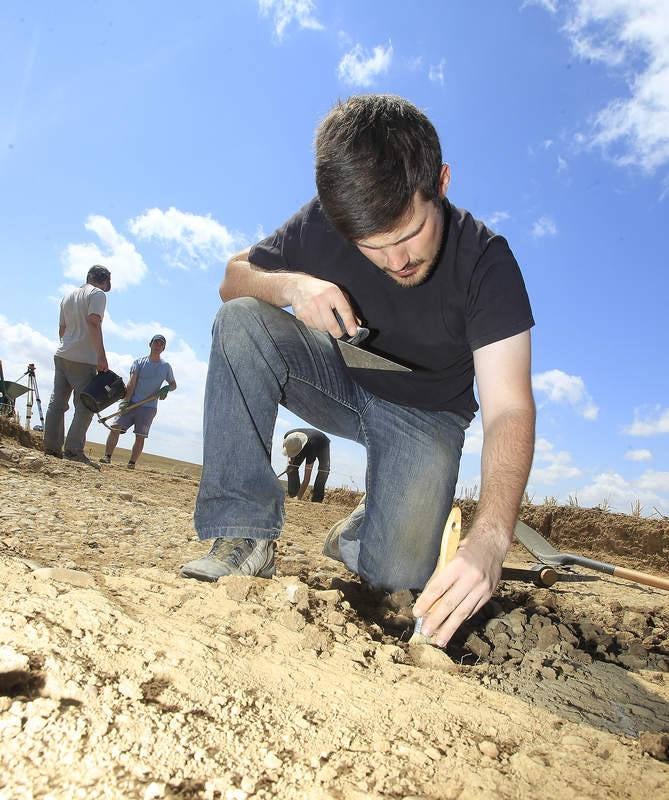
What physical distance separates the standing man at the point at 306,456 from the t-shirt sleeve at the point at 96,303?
2.15 m

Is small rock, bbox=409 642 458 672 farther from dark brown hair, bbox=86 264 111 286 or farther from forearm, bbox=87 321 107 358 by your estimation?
dark brown hair, bbox=86 264 111 286

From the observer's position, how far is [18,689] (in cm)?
103

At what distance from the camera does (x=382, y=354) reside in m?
2.44

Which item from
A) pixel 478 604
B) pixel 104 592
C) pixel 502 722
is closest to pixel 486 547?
pixel 478 604

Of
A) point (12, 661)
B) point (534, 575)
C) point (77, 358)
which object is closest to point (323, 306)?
point (12, 661)

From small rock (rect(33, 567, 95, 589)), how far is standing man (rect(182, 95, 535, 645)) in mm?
312

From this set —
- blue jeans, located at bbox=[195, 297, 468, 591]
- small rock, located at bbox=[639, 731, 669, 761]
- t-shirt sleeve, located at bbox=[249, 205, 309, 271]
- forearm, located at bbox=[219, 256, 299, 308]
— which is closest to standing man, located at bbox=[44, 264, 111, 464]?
forearm, located at bbox=[219, 256, 299, 308]

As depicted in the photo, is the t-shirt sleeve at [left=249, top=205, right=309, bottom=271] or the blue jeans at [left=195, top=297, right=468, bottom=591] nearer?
the blue jeans at [left=195, top=297, right=468, bottom=591]

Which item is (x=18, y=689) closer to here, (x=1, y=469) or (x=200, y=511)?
(x=200, y=511)

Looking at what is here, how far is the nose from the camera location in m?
1.96

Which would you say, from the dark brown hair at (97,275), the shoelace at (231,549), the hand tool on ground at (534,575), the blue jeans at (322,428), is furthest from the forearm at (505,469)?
the dark brown hair at (97,275)

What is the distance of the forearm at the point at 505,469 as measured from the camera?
5.09 feet

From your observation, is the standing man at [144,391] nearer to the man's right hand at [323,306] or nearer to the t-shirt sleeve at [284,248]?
the t-shirt sleeve at [284,248]

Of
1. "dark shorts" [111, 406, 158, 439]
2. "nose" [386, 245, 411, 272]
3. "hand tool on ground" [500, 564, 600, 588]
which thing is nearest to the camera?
"nose" [386, 245, 411, 272]
